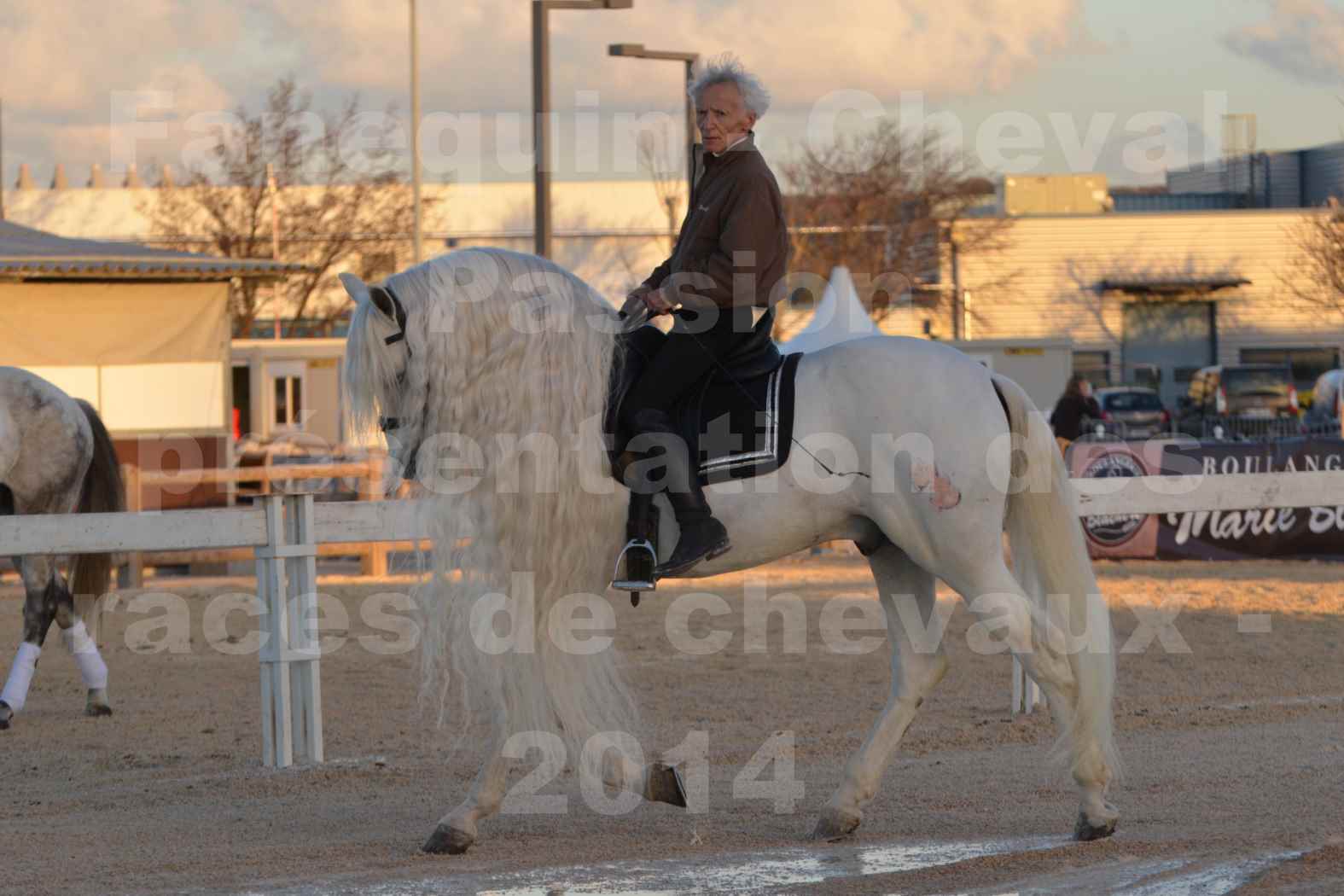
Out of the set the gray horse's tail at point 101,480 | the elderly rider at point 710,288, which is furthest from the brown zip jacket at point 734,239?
the gray horse's tail at point 101,480

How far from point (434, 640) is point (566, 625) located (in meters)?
0.50

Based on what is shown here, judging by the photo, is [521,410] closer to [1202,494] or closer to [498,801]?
[498,801]

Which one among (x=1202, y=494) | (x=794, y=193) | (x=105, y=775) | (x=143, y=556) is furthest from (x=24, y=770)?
(x=794, y=193)

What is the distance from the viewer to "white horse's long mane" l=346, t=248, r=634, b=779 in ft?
20.6

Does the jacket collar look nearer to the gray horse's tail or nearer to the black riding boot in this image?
the black riding boot

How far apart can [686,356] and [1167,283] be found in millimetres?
51618

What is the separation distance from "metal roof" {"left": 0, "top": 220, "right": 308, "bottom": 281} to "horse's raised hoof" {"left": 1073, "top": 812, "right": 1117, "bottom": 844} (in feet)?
54.3

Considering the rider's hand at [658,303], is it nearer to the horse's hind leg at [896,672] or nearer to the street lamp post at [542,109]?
the horse's hind leg at [896,672]

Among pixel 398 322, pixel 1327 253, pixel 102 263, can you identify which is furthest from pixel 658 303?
pixel 1327 253

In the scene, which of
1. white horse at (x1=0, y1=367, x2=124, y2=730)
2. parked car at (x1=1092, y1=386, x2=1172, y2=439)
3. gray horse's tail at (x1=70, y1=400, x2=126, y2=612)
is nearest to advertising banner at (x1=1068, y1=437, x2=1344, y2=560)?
gray horse's tail at (x1=70, y1=400, x2=126, y2=612)

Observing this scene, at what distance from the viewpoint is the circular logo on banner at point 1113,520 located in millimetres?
18750

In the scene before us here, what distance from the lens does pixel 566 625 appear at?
638cm

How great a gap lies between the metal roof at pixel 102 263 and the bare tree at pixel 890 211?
2933 centimetres

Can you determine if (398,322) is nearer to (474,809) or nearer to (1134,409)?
(474,809)
